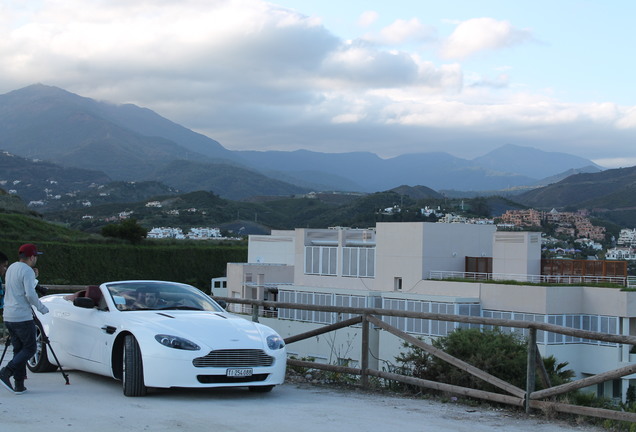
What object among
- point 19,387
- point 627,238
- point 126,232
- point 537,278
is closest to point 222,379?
point 19,387

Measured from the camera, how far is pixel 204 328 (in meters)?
9.09

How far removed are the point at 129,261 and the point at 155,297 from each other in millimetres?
61550

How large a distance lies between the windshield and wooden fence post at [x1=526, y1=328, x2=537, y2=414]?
3816 millimetres

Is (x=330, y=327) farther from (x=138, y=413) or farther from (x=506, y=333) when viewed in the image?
(x=138, y=413)

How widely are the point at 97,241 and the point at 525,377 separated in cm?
6322

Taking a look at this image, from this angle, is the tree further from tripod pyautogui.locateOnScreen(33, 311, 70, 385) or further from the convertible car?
the convertible car

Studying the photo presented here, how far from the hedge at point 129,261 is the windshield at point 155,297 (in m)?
50.6

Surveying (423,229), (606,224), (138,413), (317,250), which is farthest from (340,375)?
(606,224)

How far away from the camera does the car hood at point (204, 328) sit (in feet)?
29.2

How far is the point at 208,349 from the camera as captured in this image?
8.78 metres

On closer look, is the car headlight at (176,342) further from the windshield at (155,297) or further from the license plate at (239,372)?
the windshield at (155,297)

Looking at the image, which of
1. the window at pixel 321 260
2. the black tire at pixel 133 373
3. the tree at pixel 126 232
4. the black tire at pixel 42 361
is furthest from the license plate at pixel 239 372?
the tree at pixel 126 232

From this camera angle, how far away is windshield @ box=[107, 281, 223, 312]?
9.88 m

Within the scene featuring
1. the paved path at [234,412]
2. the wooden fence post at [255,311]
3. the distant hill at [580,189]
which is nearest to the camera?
the paved path at [234,412]
